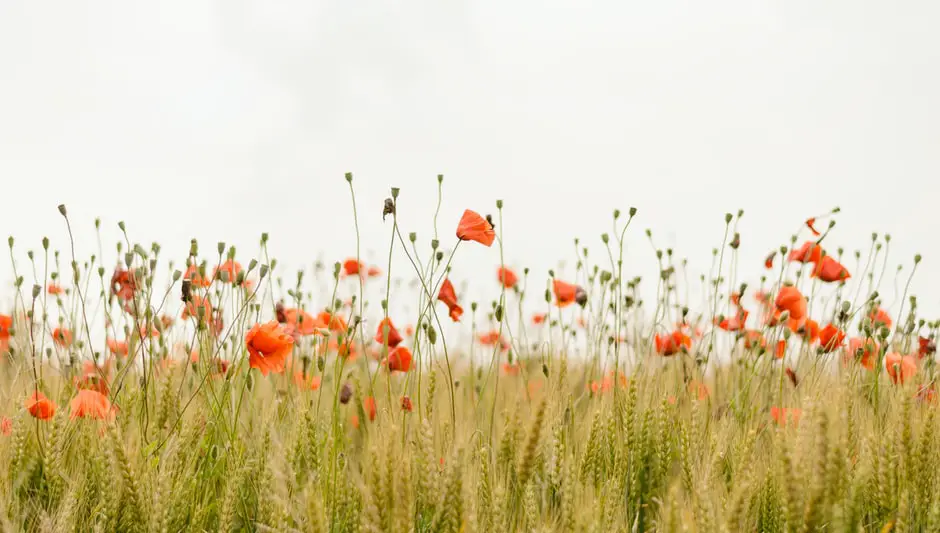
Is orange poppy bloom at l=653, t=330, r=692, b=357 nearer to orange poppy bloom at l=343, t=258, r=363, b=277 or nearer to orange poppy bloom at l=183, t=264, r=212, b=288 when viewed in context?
orange poppy bloom at l=343, t=258, r=363, b=277

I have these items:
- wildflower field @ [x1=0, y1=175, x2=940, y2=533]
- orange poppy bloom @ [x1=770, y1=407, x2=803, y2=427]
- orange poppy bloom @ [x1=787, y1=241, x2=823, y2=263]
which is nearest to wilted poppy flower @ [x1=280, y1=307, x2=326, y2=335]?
wildflower field @ [x1=0, y1=175, x2=940, y2=533]

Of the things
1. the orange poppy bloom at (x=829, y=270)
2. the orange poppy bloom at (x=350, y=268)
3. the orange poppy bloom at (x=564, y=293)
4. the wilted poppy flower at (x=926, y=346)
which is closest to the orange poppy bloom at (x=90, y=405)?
the orange poppy bloom at (x=350, y=268)

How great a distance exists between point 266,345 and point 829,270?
238 centimetres

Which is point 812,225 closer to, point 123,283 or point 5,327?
point 123,283

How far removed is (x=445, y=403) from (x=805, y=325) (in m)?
1.61

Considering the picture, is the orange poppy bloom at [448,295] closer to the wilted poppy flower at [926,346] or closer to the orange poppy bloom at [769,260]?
the orange poppy bloom at [769,260]

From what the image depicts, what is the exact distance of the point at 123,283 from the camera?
3041mm

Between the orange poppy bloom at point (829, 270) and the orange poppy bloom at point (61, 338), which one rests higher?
the orange poppy bloom at point (829, 270)

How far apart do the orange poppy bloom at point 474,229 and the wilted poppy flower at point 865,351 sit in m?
1.50

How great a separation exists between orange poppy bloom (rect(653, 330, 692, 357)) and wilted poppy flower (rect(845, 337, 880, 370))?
0.64m

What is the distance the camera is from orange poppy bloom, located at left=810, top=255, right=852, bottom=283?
3645mm

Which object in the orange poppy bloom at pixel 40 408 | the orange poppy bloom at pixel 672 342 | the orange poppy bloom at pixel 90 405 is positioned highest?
the orange poppy bloom at pixel 672 342

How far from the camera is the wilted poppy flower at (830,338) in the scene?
3.31m

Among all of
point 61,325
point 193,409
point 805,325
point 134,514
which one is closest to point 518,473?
point 134,514
